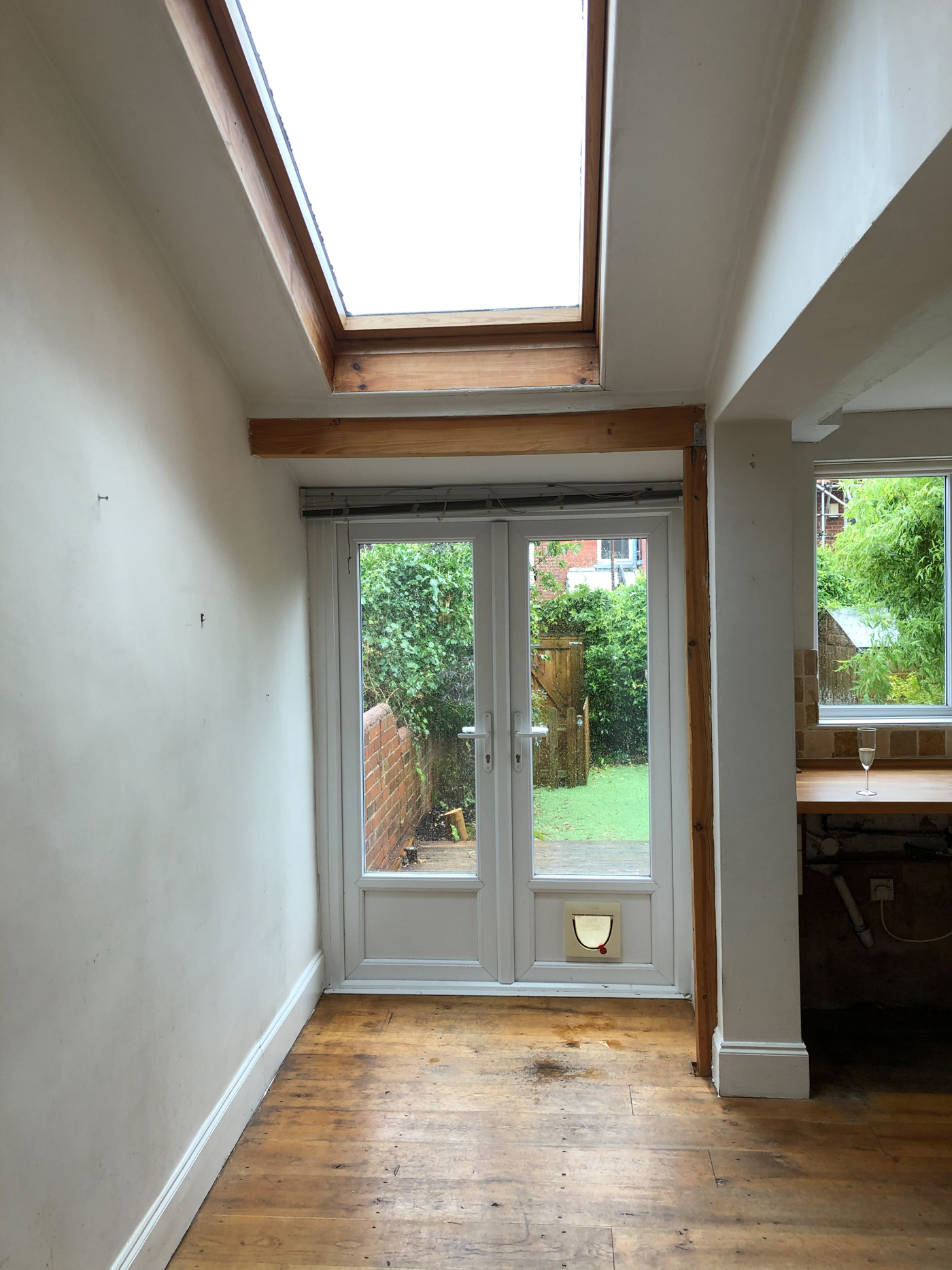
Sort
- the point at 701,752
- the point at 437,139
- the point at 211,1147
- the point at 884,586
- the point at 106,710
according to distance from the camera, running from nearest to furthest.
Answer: the point at 106,710 → the point at 437,139 → the point at 211,1147 → the point at 701,752 → the point at 884,586

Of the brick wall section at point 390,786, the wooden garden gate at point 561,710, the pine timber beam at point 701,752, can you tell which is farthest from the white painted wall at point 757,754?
the brick wall section at point 390,786

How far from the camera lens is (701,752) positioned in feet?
8.63

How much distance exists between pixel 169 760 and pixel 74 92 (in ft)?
4.84

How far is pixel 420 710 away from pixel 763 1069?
69.2 inches

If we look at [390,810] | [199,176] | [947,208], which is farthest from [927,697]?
[199,176]

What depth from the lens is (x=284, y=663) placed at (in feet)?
9.70

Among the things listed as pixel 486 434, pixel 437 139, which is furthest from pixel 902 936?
pixel 437 139

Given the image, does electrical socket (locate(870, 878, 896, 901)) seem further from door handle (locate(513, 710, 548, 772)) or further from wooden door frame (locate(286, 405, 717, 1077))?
door handle (locate(513, 710, 548, 772))

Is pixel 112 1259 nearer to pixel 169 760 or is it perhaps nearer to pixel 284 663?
pixel 169 760

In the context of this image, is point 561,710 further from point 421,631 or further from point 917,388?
point 917,388

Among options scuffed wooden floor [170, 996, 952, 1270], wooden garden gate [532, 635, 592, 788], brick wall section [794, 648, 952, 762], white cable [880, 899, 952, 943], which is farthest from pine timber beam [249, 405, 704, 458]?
scuffed wooden floor [170, 996, 952, 1270]

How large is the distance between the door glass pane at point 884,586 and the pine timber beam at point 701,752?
77 centimetres

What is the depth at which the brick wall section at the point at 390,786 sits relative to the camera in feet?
10.8

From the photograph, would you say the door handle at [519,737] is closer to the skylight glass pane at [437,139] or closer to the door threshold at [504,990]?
the door threshold at [504,990]
